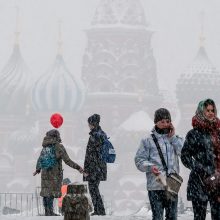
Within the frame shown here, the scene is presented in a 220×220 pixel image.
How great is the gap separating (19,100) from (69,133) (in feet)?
31.0

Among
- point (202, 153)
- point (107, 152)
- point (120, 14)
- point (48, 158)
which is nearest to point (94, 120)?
point (107, 152)

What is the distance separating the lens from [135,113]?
385 ft

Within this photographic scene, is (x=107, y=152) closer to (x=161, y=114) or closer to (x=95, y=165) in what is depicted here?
(x=95, y=165)

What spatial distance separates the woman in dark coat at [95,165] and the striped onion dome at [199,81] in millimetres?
103233

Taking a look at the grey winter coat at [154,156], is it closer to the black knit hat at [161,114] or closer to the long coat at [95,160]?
the black knit hat at [161,114]

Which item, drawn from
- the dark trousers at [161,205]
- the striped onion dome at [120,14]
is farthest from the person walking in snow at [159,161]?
the striped onion dome at [120,14]

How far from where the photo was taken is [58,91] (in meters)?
113

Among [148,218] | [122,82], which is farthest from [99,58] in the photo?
[148,218]

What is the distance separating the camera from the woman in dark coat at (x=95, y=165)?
45.5ft

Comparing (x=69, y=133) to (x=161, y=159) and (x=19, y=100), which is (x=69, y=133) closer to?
(x=19, y=100)

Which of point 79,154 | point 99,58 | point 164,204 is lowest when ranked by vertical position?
point 164,204

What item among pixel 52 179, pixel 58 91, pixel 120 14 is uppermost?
pixel 120 14

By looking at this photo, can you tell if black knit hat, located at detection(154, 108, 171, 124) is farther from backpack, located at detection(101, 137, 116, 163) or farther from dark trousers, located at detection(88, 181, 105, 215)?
dark trousers, located at detection(88, 181, 105, 215)

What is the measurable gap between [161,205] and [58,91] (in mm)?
102069
